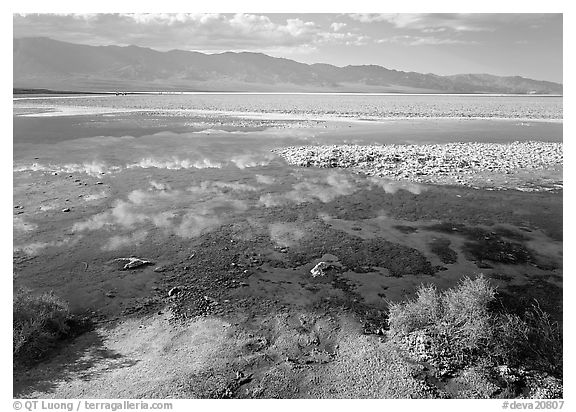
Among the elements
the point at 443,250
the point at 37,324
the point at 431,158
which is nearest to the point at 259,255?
the point at 443,250

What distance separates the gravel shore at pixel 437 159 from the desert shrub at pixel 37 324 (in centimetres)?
1223

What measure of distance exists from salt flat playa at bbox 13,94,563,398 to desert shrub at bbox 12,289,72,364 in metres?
0.38

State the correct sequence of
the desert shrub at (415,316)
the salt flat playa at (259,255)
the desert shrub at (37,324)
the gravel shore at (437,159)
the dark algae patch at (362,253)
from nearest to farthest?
the salt flat playa at (259,255), the desert shrub at (37,324), the desert shrub at (415,316), the dark algae patch at (362,253), the gravel shore at (437,159)

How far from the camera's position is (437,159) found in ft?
61.6

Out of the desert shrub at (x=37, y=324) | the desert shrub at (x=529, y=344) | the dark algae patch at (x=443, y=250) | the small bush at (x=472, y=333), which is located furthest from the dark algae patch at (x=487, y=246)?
the desert shrub at (x=37, y=324)

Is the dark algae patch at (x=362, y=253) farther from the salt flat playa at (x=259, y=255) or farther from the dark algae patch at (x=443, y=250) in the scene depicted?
the dark algae patch at (x=443, y=250)

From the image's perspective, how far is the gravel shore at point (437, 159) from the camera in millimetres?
16562

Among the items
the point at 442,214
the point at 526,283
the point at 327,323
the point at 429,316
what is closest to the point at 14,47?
the point at 327,323

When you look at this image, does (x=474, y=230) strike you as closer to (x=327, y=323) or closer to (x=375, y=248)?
(x=375, y=248)

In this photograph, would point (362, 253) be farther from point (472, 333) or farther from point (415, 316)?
point (472, 333)

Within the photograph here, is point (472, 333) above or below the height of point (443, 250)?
below

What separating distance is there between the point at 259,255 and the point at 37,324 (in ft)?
15.8

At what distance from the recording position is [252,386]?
654 cm

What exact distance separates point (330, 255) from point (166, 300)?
13.3ft
